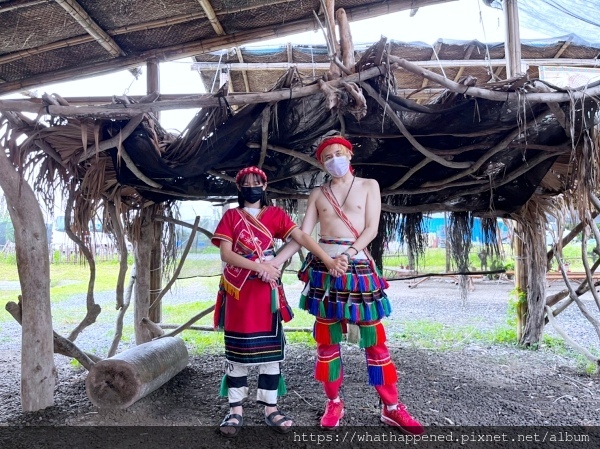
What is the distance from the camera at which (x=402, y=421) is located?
2408 millimetres

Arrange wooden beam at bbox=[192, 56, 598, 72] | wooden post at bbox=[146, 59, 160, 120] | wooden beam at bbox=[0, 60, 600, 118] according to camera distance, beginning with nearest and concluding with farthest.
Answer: wooden beam at bbox=[0, 60, 600, 118] < wooden post at bbox=[146, 59, 160, 120] < wooden beam at bbox=[192, 56, 598, 72]

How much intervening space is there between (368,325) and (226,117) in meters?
1.30

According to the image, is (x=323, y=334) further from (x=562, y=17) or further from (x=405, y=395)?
(x=562, y=17)

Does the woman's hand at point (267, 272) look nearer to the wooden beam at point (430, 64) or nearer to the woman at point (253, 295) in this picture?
the woman at point (253, 295)

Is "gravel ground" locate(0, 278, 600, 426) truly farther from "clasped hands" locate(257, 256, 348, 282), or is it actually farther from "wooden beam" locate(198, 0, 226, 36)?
"wooden beam" locate(198, 0, 226, 36)

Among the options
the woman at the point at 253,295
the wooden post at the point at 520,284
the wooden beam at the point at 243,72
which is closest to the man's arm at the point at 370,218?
the woman at the point at 253,295

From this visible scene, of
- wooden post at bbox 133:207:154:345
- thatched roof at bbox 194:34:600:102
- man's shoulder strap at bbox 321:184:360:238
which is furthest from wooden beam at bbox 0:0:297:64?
thatched roof at bbox 194:34:600:102

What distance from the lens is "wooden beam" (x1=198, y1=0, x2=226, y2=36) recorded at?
3039 millimetres

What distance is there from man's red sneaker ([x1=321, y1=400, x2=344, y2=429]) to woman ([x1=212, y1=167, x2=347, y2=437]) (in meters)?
0.20

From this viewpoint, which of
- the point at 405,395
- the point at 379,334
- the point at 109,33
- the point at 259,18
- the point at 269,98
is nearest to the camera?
the point at 269,98

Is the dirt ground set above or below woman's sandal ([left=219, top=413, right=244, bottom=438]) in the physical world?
below

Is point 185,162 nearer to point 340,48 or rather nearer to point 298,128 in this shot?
point 298,128

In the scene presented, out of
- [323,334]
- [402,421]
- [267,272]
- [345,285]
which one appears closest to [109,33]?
[267,272]

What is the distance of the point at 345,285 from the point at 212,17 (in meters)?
2.08
